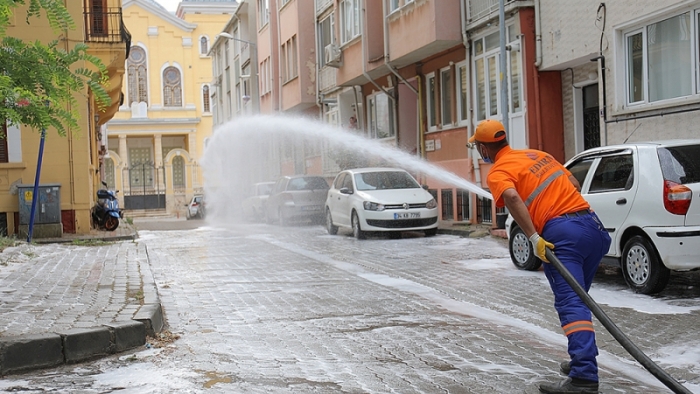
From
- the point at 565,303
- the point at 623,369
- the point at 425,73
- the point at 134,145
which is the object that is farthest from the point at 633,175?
the point at 134,145

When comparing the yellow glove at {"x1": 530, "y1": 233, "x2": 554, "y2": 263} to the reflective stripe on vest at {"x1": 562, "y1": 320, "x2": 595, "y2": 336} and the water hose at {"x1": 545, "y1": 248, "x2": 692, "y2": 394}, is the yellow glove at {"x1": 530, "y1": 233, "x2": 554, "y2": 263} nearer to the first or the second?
the water hose at {"x1": 545, "y1": 248, "x2": 692, "y2": 394}

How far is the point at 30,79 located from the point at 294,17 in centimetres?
2952

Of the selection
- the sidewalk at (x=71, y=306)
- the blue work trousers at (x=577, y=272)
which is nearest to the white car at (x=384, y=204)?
the sidewalk at (x=71, y=306)

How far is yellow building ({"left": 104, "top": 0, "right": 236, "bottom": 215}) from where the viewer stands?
217 ft

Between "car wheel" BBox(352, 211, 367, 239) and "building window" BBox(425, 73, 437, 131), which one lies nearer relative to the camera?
"car wheel" BBox(352, 211, 367, 239)

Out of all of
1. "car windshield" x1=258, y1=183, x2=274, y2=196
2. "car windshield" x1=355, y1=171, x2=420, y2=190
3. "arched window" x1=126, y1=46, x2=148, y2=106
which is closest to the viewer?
"car windshield" x1=355, y1=171, x2=420, y2=190

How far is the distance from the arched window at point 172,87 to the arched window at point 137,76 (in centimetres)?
153

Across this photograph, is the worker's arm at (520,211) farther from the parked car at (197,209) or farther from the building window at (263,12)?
the parked car at (197,209)

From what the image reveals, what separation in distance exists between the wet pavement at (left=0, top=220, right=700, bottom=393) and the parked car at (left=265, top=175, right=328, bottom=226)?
12281 mm

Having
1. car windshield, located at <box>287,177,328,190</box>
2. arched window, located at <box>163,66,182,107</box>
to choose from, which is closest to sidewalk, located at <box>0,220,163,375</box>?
car windshield, located at <box>287,177,328,190</box>

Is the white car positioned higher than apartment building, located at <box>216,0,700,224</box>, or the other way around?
apartment building, located at <box>216,0,700,224</box>

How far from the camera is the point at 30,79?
8.99m

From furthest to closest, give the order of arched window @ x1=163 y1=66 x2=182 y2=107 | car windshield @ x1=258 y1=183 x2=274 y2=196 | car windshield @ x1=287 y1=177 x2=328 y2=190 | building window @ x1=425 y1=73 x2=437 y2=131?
arched window @ x1=163 y1=66 x2=182 y2=107 < car windshield @ x1=258 y1=183 x2=274 y2=196 < car windshield @ x1=287 y1=177 x2=328 y2=190 < building window @ x1=425 y1=73 x2=437 y2=131

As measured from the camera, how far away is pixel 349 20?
96.2 feet
